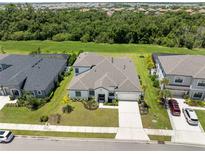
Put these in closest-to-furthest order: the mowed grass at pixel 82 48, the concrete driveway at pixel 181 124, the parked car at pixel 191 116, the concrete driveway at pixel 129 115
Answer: the concrete driveway at pixel 181 124 → the parked car at pixel 191 116 → the concrete driveway at pixel 129 115 → the mowed grass at pixel 82 48

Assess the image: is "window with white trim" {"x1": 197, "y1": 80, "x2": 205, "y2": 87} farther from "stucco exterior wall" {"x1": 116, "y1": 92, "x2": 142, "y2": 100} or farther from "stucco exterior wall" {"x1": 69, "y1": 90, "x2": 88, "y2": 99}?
"stucco exterior wall" {"x1": 69, "y1": 90, "x2": 88, "y2": 99}

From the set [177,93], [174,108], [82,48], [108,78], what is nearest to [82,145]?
[108,78]

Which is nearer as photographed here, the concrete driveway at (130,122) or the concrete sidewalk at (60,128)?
the concrete driveway at (130,122)

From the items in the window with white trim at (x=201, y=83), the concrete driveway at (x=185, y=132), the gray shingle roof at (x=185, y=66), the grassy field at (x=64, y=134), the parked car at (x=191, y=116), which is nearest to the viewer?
the concrete driveway at (x=185, y=132)

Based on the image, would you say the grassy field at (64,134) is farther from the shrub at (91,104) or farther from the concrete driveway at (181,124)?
the concrete driveway at (181,124)

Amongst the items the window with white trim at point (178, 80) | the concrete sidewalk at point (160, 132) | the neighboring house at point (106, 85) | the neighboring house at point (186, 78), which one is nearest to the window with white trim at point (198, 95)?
the neighboring house at point (186, 78)
